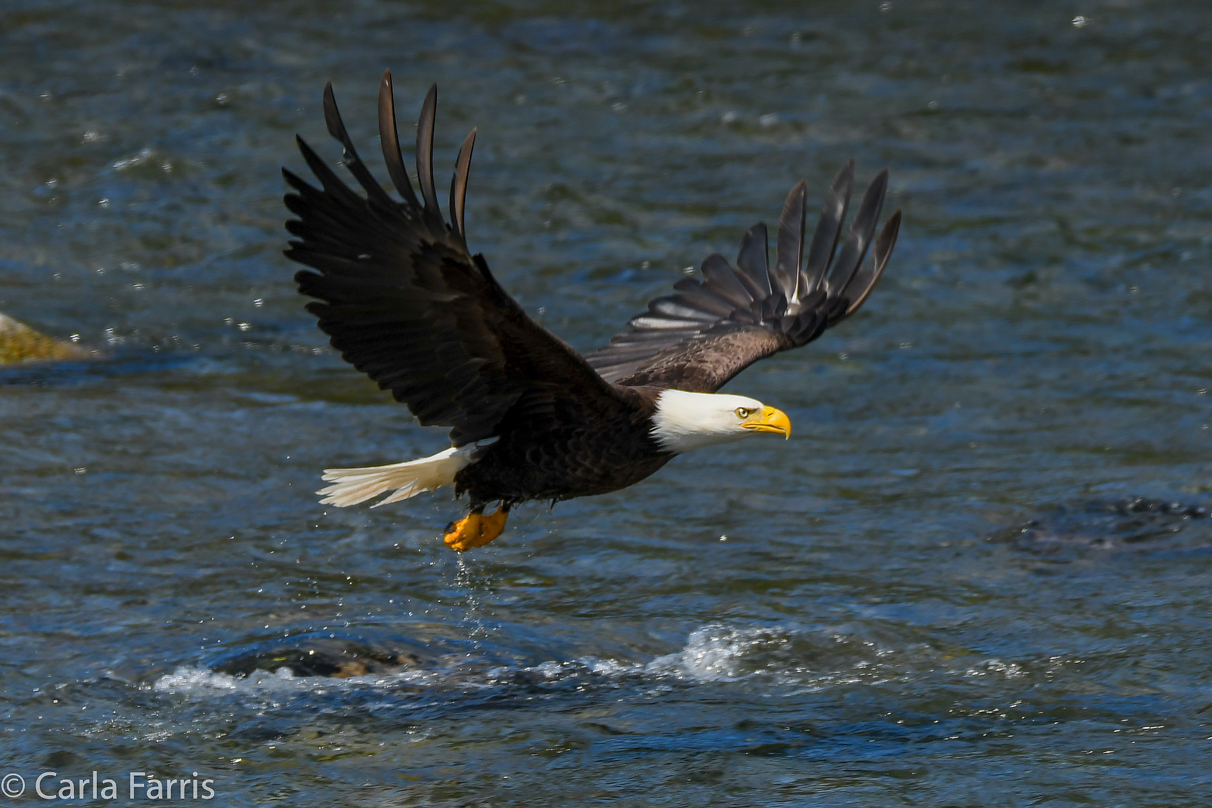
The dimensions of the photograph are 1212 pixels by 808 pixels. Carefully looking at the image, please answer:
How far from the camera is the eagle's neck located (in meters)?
5.63

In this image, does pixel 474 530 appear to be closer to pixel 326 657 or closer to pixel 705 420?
pixel 326 657


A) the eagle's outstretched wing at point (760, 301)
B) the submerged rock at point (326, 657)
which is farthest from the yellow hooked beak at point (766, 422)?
the submerged rock at point (326, 657)

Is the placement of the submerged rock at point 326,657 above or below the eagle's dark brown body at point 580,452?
below

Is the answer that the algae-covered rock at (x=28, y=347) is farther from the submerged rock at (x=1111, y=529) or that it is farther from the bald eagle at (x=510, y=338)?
the submerged rock at (x=1111, y=529)

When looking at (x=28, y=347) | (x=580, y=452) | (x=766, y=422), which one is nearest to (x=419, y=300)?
(x=580, y=452)

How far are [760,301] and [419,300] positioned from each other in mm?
2464

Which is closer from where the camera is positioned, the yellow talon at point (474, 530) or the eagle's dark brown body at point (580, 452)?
the eagle's dark brown body at point (580, 452)

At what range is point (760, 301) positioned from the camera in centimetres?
723

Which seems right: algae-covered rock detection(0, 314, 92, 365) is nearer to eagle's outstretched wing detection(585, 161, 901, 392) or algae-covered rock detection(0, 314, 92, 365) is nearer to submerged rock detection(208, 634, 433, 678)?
eagle's outstretched wing detection(585, 161, 901, 392)

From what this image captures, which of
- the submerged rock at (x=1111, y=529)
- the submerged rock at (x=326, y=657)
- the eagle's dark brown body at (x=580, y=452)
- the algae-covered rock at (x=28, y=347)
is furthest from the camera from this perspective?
the algae-covered rock at (x=28, y=347)

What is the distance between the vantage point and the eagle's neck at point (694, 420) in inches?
222

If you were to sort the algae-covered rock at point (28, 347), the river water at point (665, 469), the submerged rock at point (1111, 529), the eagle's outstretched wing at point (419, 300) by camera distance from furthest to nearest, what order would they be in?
the algae-covered rock at point (28, 347) < the submerged rock at point (1111, 529) < the river water at point (665, 469) < the eagle's outstretched wing at point (419, 300)

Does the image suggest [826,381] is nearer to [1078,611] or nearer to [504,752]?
[1078,611]

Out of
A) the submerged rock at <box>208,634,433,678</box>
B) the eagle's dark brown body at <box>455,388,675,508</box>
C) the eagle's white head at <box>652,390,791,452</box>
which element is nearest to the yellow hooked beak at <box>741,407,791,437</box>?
the eagle's white head at <box>652,390,791,452</box>
